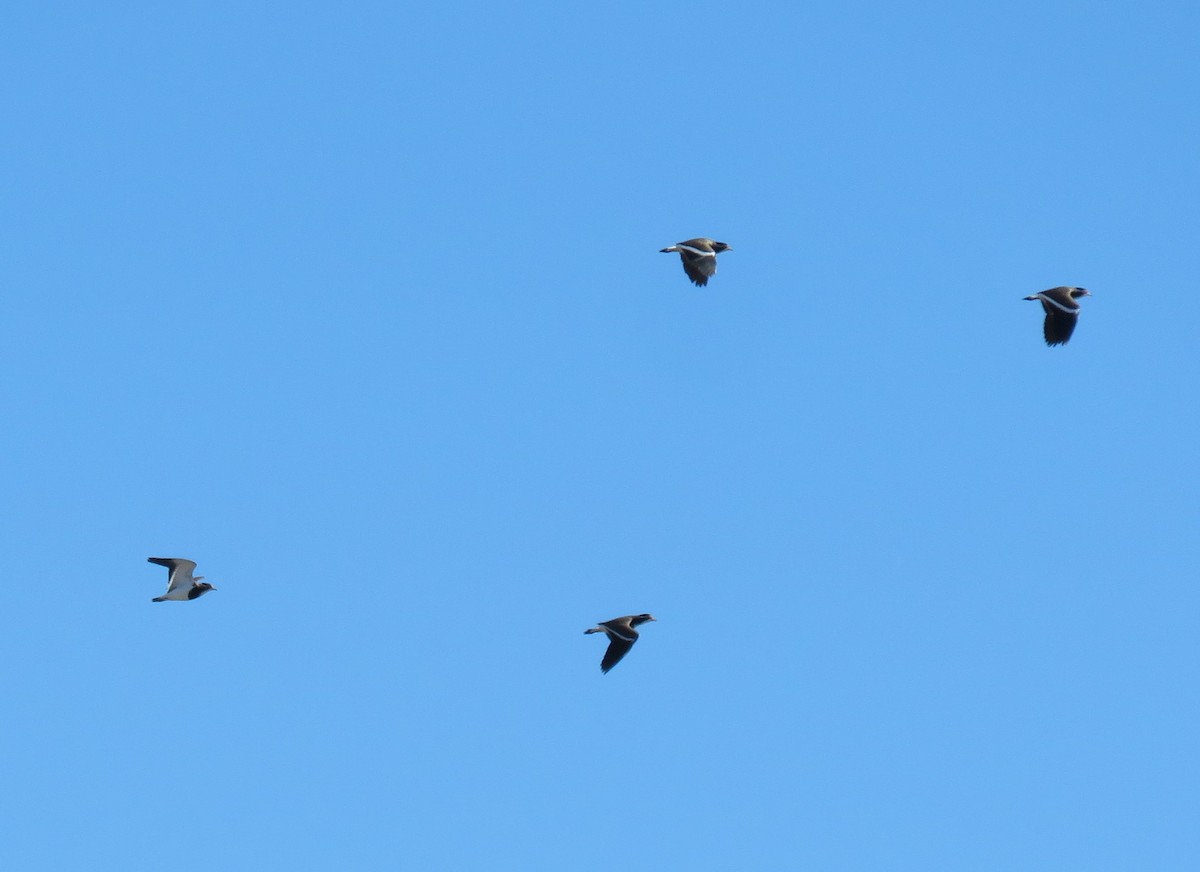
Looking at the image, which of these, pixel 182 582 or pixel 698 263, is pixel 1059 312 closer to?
pixel 698 263

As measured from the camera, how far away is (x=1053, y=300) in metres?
45.1

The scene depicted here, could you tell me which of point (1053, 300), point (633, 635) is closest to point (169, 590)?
point (633, 635)

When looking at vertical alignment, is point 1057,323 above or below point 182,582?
above

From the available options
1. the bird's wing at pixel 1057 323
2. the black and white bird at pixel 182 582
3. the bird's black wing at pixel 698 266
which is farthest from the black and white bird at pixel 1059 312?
the black and white bird at pixel 182 582

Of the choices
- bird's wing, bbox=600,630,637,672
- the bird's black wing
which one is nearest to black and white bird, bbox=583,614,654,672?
bird's wing, bbox=600,630,637,672

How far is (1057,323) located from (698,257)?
8044mm

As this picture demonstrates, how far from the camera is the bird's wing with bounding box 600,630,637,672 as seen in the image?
45938 millimetres

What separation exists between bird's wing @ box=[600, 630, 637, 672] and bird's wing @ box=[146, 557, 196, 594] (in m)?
10.2

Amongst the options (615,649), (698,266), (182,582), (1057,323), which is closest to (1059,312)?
(1057,323)

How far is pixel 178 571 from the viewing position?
48.9m

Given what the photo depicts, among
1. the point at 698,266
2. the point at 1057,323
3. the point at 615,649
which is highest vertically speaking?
the point at 698,266

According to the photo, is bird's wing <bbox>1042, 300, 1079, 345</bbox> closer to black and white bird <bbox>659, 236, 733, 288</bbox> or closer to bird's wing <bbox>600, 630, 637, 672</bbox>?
black and white bird <bbox>659, 236, 733, 288</bbox>

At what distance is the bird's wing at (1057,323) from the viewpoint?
4488 cm

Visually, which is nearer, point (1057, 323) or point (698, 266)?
point (1057, 323)
